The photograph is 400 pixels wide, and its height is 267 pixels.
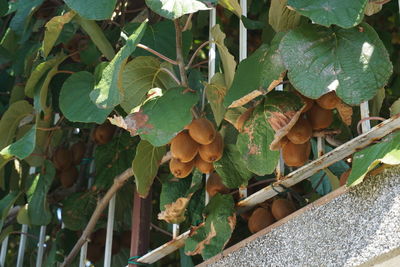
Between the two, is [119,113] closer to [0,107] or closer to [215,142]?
[215,142]

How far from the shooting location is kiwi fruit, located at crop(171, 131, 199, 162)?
1.71 m

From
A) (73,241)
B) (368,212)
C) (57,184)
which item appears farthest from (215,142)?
(57,184)

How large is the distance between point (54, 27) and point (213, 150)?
0.53 m

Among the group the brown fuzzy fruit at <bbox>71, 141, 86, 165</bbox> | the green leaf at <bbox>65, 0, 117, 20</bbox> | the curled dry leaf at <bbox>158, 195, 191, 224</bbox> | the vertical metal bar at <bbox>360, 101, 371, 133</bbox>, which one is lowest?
the brown fuzzy fruit at <bbox>71, 141, 86, 165</bbox>

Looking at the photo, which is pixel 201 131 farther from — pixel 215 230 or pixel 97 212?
pixel 97 212

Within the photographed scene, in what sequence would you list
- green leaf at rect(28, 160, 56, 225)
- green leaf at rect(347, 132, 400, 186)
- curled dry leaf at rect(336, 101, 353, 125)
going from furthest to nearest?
green leaf at rect(28, 160, 56, 225) → curled dry leaf at rect(336, 101, 353, 125) → green leaf at rect(347, 132, 400, 186)

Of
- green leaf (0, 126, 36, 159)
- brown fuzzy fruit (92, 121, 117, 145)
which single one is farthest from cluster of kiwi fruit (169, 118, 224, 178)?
brown fuzzy fruit (92, 121, 117, 145)

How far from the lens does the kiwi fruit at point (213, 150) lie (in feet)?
5.75

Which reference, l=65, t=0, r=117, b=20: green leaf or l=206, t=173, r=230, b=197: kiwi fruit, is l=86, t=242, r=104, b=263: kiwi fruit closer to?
l=206, t=173, r=230, b=197: kiwi fruit

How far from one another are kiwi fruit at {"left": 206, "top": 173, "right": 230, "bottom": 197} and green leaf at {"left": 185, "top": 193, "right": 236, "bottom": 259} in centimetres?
2

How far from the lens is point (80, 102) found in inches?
78.1

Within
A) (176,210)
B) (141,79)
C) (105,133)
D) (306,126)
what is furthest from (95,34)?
(306,126)

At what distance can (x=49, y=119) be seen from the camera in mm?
2416

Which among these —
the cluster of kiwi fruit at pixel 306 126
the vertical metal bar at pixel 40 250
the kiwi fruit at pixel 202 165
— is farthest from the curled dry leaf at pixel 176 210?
the vertical metal bar at pixel 40 250
